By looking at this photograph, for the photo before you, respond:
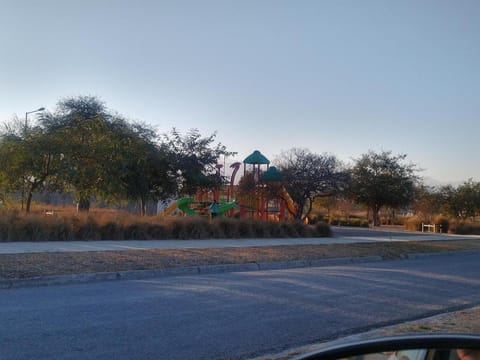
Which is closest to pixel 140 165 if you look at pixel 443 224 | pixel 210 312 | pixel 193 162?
pixel 193 162

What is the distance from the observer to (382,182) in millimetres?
44750

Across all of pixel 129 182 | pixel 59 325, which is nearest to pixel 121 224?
pixel 129 182

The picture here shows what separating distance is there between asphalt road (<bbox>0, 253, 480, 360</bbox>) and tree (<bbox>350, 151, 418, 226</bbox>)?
31.7 metres

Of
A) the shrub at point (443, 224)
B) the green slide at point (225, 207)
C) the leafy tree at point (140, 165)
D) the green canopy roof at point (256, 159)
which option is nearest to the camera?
the leafy tree at point (140, 165)

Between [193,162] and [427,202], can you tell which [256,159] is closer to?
[193,162]

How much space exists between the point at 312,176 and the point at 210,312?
869 inches

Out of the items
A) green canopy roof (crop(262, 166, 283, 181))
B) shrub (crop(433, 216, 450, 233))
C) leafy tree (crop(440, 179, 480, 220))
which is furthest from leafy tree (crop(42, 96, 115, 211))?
leafy tree (crop(440, 179, 480, 220))

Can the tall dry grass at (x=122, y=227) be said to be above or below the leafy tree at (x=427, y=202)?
below

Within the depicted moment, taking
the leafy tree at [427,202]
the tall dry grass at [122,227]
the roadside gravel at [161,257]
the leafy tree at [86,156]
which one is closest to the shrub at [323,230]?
the tall dry grass at [122,227]

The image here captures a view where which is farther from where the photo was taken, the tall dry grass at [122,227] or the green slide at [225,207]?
the green slide at [225,207]

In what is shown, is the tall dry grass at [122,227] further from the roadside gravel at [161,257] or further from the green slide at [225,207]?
the green slide at [225,207]

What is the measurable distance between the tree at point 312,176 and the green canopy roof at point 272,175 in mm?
317

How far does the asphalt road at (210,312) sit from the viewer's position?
6.61 metres

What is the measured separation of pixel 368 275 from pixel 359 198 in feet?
107
